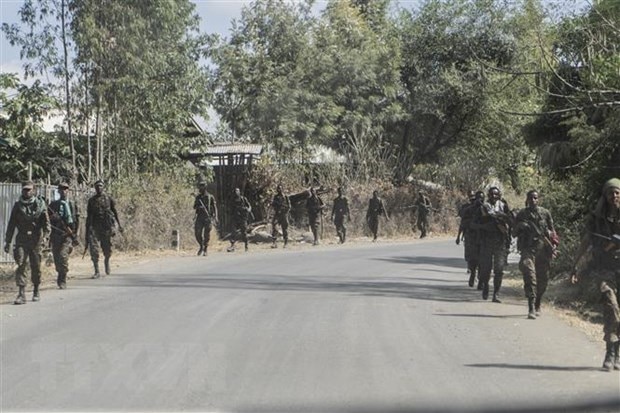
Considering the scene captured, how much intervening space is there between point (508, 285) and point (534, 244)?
224 inches

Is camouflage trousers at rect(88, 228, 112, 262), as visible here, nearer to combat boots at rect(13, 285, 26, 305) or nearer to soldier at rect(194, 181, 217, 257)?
combat boots at rect(13, 285, 26, 305)

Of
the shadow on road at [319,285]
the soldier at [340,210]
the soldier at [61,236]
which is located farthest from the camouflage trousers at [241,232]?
the soldier at [61,236]

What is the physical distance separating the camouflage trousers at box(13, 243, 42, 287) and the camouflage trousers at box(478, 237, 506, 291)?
6.95 meters

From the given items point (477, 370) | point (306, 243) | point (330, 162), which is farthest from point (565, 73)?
point (330, 162)

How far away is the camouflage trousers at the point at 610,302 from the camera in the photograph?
762 centimetres

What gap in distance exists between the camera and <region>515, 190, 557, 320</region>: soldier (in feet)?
36.5

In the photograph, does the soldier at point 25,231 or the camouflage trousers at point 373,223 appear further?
the camouflage trousers at point 373,223

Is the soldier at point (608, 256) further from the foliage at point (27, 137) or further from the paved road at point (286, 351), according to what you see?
the foliage at point (27, 137)

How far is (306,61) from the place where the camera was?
36.9 meters

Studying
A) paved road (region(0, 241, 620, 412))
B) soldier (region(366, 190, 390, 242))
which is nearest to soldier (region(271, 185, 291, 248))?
soldier (region(366, 190, 390, 242))

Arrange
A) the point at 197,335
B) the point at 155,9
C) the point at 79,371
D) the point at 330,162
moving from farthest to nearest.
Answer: the point at 330,162
the point at 155,9
the point at 197,335
the point at 79,371

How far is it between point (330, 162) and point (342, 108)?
315 cm

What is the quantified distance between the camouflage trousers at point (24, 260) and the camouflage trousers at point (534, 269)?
7030 mm

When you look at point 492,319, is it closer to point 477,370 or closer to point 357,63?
point 477,370
